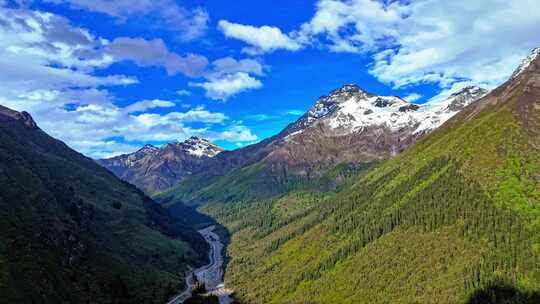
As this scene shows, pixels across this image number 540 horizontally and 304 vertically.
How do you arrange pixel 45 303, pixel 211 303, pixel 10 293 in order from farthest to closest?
pixel 45 303
pixel 10 293
pixel 211 303

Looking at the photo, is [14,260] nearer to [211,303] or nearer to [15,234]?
[15,234]

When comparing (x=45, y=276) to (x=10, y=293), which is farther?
(x=45, y=276)

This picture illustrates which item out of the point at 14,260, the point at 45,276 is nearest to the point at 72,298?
the point at 45,276

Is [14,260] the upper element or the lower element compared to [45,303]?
upper

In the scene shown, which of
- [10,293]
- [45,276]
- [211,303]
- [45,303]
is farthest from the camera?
[45,276]

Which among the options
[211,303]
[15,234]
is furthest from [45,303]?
[211,303]

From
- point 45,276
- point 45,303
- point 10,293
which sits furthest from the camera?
point 45,276

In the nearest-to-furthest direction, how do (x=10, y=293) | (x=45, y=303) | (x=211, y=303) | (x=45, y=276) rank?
(x=211, y=303), (x=10, y=293), (x=45, y=303), (x=45, y=276)

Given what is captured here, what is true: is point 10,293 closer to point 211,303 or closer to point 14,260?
point 14,260
